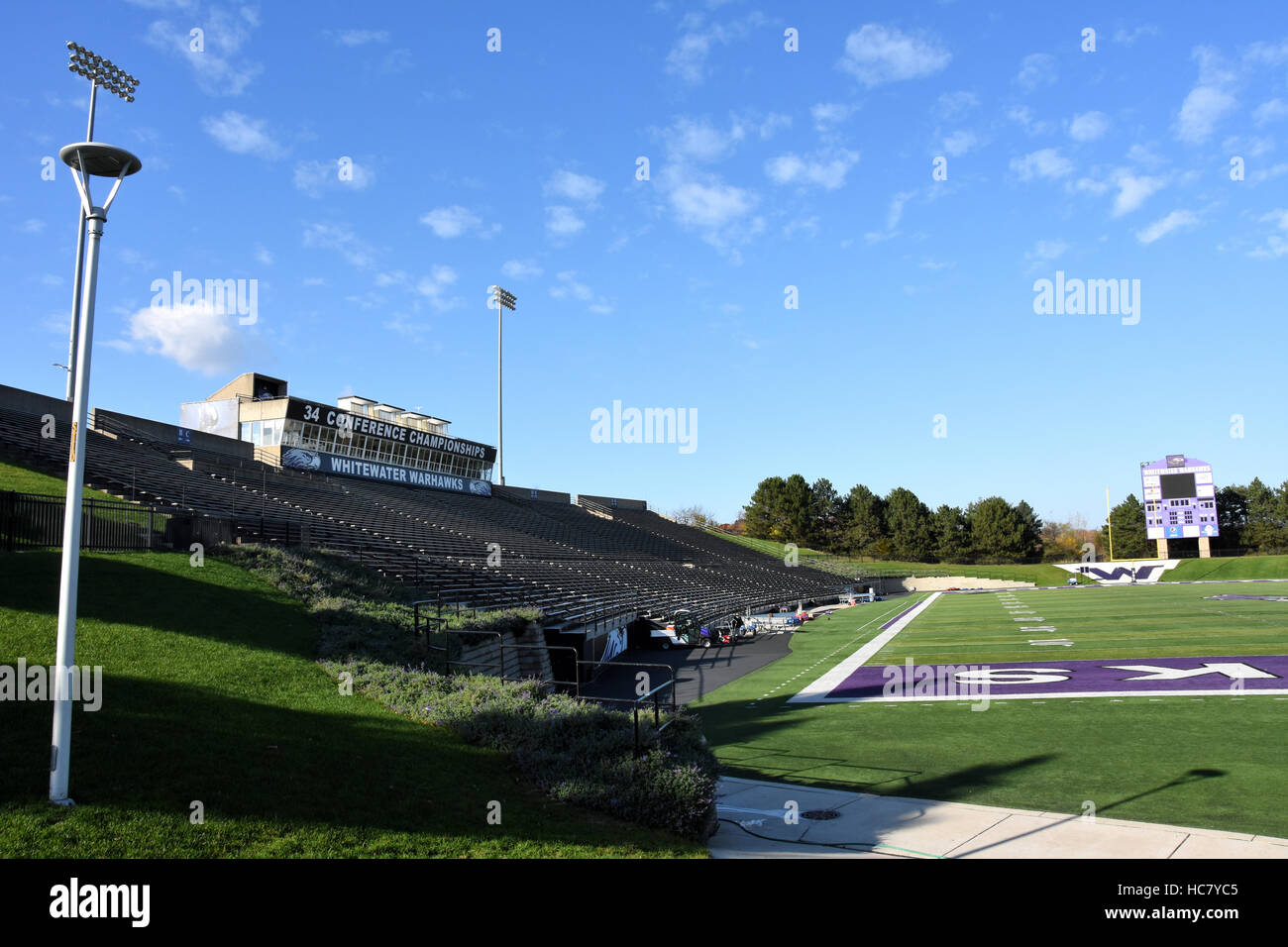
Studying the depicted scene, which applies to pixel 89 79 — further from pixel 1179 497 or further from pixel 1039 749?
pixel 1179 497

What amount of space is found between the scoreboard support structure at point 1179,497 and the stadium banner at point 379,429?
197 ft

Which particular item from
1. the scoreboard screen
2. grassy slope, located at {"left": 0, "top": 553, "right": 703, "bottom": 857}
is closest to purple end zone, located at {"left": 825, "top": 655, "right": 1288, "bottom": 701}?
grassy slope, located at {"left": 0, "top": 553, "right": 703, "bottom": 857}

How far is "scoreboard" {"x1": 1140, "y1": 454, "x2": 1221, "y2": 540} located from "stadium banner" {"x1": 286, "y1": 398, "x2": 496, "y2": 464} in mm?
60008

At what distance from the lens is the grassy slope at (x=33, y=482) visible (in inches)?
768

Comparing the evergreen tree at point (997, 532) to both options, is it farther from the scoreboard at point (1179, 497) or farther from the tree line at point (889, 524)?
the scoreboard at point (1179, 497)

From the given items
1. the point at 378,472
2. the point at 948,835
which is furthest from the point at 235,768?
the point at 378,472

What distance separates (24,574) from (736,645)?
72.6 feet

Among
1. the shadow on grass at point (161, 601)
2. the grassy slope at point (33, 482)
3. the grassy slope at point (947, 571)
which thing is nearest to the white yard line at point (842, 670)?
the shadow on grass at point (161, 601)

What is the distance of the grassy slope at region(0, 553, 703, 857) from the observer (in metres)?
6.07

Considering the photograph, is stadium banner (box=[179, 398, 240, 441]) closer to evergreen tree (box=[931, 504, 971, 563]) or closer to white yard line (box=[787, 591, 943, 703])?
white yard line (box=[787, 591, 943, 703])
